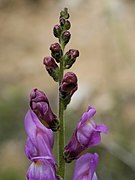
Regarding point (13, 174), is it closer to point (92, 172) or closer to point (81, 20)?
point (92, 172)

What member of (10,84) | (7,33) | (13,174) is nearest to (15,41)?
(7,33)

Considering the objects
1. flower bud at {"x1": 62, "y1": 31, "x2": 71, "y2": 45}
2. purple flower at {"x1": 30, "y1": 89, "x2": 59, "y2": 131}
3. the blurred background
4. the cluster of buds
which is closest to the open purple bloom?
the cluster of buds

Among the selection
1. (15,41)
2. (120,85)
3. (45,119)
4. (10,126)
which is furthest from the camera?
(15,41)

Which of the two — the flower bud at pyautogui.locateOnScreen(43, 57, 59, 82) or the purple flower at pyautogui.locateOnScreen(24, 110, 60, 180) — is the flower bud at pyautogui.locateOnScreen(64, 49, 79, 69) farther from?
the purple flower at pyautogui.locateOnScreen(24, 110, 60, 180)

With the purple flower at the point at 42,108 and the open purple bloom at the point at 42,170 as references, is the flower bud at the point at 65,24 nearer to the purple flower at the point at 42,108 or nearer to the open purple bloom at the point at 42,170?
the purple flower at the point at 42,108

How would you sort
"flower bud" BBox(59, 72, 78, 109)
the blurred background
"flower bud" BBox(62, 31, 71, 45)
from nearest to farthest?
"flower bud" BBox(59, 72, 78, 109)
"flower bud" BBox(62, 31, 71, 45)
the blurred background

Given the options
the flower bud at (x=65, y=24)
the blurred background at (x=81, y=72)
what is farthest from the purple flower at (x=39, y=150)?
the blurred background at (x=81, y=72)
